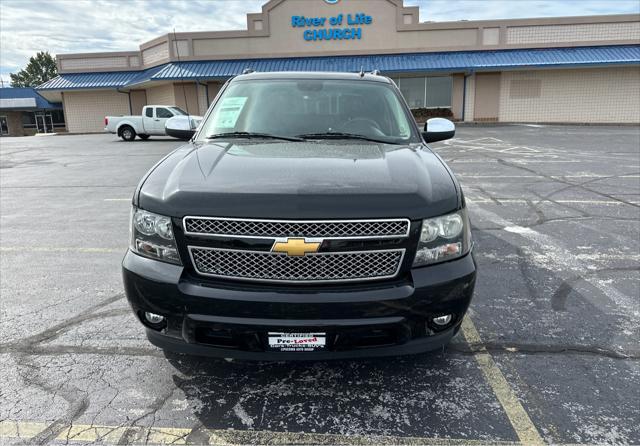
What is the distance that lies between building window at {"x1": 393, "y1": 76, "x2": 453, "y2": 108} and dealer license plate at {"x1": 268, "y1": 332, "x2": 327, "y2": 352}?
27420 millimetres

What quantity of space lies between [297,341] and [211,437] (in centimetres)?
62

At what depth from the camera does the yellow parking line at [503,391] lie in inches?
91.1

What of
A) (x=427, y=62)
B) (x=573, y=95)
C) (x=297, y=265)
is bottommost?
(x=297, y=265)

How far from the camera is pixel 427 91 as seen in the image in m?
28.3

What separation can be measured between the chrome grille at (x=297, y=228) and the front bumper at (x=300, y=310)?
252 mm

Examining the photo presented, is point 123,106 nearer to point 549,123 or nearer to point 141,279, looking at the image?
point 549,123

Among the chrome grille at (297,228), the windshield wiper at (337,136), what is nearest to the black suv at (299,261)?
the chrome grille at (297,228)

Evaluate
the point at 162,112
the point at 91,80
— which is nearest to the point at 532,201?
the point at 162,112

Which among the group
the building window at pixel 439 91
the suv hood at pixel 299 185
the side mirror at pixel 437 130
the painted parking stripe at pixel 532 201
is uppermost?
the building window at pixel 439 91

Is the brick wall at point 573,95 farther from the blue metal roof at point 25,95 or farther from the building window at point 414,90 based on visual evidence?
the blue metal roof at point 25,95

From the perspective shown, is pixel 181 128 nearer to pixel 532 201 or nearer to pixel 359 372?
pixel 359 372

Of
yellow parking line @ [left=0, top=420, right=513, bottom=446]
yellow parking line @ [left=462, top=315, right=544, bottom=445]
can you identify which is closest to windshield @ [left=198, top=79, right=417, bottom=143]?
yellow parking line @ [left=462, top=315, right=544, bottom=445]

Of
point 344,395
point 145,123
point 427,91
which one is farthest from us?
point 427,91

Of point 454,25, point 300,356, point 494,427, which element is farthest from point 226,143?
point 454,25
